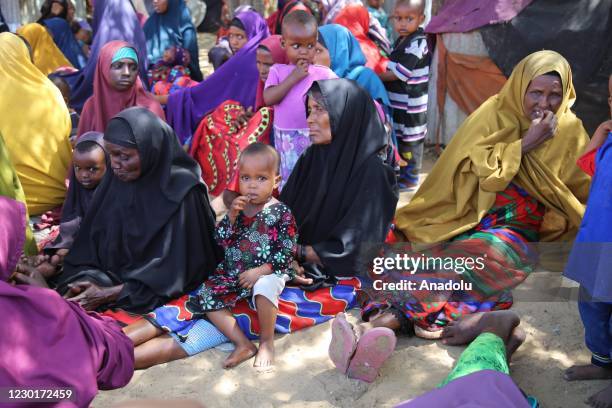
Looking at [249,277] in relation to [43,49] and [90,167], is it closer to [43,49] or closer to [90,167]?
[90,167]

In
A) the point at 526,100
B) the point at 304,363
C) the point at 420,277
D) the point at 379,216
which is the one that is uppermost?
the point at 526,100

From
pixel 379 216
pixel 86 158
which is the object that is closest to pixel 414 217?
pixel 379 216

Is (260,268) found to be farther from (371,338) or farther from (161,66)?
(161,66)

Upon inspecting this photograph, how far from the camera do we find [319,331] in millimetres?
3695

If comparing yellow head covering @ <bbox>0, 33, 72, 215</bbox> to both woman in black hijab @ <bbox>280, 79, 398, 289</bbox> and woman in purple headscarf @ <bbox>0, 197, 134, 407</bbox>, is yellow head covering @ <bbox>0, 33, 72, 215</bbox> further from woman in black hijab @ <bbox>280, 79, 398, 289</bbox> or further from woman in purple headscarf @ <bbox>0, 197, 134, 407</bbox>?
woman in purple headscarf @ <bbox>0, 197, 134, 407</bbox>

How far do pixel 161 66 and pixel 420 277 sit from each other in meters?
4.54

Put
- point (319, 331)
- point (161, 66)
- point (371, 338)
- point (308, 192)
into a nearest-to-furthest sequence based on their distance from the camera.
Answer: point (371, 338)
point (319, 331)
point (308, 192)
point (161, 66)

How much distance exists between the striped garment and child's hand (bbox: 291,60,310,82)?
1.09 metres

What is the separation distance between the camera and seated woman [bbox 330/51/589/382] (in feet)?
12.0

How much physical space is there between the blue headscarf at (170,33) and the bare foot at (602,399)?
18.6 feet

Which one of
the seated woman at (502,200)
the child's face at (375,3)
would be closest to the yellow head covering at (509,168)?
the seated woman at (502,200)

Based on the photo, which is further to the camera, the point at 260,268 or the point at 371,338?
the point at 260,268

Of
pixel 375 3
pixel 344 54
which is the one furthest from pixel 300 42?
pixel 375 3

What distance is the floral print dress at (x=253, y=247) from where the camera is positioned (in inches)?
139
